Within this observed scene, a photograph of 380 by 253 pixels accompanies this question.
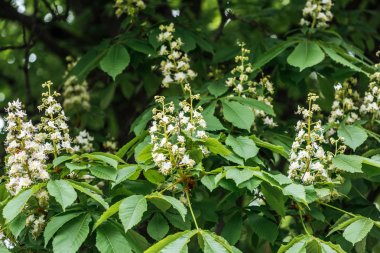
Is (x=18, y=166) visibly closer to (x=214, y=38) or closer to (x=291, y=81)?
(x=291, y=81)

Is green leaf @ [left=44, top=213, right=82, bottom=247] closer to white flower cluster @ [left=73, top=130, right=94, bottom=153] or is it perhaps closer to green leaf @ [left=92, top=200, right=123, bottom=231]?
green leaf @ [left=92, top=200, right=123, bottom=231]

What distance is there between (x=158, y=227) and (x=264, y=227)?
556 mm

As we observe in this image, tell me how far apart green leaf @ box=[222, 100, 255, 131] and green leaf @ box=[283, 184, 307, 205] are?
0.50m

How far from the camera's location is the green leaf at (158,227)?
2.89m

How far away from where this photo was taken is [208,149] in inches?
117

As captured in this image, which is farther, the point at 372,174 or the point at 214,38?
the point at 214,38

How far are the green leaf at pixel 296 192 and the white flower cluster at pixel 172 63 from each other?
1084 mm

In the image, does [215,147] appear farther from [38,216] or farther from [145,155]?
[38,216]

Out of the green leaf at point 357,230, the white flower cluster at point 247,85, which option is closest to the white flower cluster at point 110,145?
the white flower cluster at point 247,85

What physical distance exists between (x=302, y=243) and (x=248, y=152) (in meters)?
0.54

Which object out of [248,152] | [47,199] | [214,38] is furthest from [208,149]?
[214,38]

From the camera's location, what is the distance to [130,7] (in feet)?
13.7

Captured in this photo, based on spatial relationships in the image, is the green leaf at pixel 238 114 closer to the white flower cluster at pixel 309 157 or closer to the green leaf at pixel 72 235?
the white flower cluster at pixel 309 157

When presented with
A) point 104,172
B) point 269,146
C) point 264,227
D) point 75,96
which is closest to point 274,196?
point 269,146
